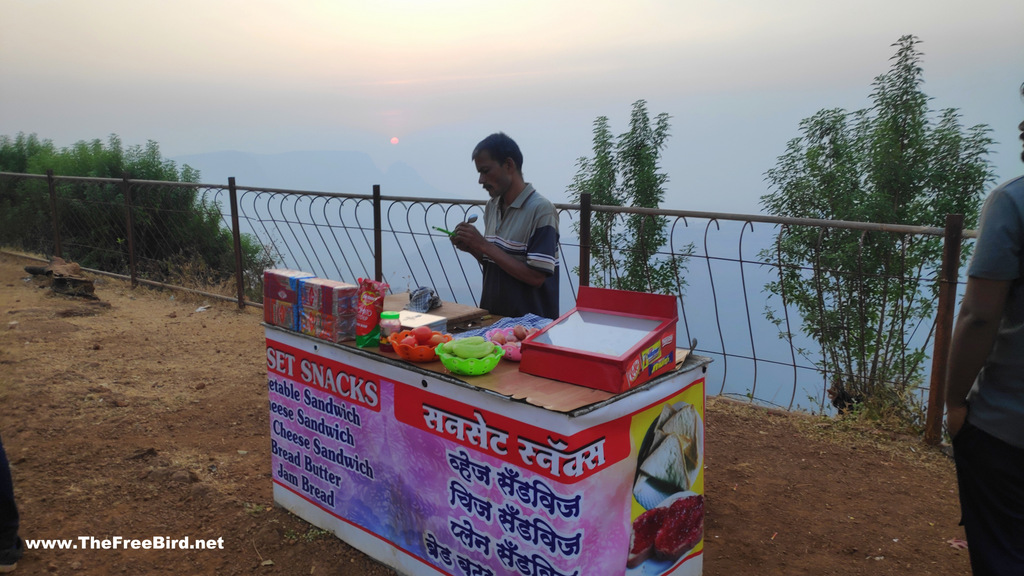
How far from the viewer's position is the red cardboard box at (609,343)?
1.87 m

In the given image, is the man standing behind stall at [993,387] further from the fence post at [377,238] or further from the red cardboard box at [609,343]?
the fence post at [377,238]

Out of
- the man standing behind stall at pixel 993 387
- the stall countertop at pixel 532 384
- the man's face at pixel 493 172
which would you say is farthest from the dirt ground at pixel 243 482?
the man's face at pixel 493 172

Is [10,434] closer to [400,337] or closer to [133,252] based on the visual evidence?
[400,337]

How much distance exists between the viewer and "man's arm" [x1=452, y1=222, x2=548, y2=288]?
2.78 m

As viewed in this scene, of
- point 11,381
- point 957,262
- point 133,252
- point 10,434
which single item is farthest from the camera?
point 133,252

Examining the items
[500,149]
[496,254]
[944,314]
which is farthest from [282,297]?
[944,314]

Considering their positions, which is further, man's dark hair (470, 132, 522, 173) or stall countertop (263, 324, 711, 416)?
man's dark hair (470, 132, 522, 173)

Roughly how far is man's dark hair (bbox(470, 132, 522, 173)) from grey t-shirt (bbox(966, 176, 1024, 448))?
184cm

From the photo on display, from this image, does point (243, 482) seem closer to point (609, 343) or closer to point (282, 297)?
point (282, 297)

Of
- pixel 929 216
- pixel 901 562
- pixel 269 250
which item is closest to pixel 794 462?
pixel 901 562

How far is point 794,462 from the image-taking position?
139 inches

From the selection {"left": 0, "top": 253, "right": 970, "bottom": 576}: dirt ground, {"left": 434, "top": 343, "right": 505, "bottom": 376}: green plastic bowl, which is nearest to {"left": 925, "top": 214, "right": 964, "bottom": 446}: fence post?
{"left": 0, "top": 253, "right": 970, "bottom": 576}: dirt ground

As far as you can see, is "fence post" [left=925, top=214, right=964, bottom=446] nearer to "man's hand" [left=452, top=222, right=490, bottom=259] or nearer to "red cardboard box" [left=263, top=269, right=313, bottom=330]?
"man's hand" [left=452, top=222, right=490, bottom=259]

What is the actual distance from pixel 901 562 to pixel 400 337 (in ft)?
7.12
